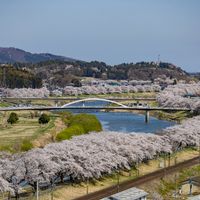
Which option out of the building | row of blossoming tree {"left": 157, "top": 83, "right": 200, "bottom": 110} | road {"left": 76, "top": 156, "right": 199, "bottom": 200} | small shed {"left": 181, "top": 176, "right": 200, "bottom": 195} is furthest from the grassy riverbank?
row of blossoming tree {"left": 157, "top": 83, "right": 200, "bottom": 110}

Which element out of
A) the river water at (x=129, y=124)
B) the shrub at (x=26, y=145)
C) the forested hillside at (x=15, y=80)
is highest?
the forested hillside at (x=15, y=80)

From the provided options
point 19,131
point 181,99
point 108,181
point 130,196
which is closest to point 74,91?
point 181,99

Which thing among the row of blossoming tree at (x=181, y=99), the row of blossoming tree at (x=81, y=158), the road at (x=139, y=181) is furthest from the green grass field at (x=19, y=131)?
the row of blossoming tree at (x=181, y=99)

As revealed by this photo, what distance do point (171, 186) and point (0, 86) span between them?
9932 cm

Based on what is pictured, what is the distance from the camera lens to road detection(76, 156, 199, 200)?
30.6 m

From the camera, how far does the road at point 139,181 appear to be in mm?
30562

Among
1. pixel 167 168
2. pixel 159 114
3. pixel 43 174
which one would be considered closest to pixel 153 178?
pixel 167 168

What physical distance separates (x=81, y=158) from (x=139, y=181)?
463 centimetres

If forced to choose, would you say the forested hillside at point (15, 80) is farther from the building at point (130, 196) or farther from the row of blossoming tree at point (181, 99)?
the building at point (130, 196)

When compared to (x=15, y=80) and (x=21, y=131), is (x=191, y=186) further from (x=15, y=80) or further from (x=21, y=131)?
(x=15, y=80)

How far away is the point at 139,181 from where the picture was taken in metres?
34.4

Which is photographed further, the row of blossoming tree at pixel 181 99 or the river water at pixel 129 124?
the row of blossoming tree at pixel 181 99

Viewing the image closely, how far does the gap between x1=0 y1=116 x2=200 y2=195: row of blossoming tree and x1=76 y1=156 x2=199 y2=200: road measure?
186cm

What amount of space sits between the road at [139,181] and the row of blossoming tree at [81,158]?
186 centimetres
